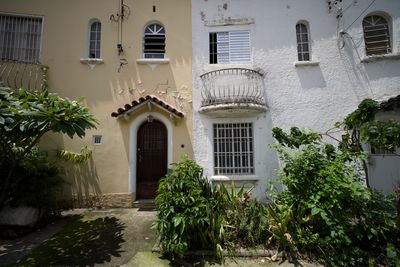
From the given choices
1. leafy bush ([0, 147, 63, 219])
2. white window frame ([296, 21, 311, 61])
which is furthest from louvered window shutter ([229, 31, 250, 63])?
leafy bush ([0, 147, 63, 219])

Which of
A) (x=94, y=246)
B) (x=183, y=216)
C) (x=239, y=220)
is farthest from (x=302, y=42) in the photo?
(x=94, y=246)

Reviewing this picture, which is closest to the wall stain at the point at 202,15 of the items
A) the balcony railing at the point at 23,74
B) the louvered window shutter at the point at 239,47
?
the louvered window shutter at the point at 239,47

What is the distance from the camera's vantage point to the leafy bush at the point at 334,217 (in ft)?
15.0

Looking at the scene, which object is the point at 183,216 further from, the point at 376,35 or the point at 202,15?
the point at 376,35

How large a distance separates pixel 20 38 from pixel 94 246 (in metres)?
7.96

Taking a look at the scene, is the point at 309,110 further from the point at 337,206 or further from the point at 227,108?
the point at 337,206

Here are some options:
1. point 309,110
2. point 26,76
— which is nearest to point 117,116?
point 26,76

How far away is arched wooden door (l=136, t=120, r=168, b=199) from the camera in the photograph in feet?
26.0

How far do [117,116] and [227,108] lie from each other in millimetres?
3687

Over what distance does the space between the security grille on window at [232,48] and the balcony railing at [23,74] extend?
19.9ft

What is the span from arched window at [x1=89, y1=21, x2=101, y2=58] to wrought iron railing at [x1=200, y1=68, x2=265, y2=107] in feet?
13.6

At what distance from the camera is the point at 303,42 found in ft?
27.9

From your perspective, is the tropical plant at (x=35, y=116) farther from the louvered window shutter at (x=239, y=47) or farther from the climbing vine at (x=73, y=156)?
the louvered window shutter at (x=239, y=47)

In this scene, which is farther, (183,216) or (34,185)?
(34,185)
